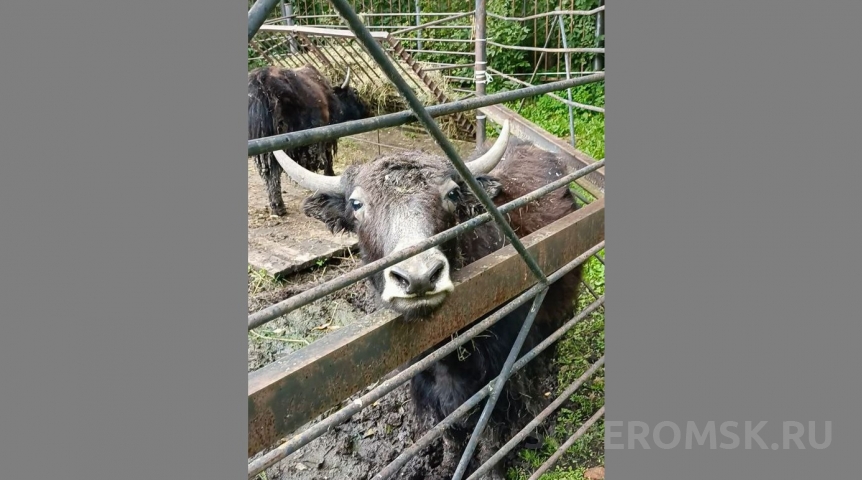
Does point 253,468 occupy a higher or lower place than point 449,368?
higher

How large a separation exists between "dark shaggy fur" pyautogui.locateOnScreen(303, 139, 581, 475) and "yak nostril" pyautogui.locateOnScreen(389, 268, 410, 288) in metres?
0.41

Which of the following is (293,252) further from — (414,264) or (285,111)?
(414,264)

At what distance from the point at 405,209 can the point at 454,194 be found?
15.8 inches

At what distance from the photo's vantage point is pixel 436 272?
2.05 m

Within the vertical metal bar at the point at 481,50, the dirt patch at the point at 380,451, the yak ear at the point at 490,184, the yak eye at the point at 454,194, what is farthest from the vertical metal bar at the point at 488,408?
the vertical metal bar at the point at 481,50

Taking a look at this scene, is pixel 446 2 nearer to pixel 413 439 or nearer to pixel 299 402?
pixel 413 439

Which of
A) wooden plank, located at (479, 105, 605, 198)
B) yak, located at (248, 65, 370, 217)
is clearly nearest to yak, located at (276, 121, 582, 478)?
wooden plank, located at (479, 105, 605, 198)

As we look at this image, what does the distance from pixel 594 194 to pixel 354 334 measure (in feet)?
10.1

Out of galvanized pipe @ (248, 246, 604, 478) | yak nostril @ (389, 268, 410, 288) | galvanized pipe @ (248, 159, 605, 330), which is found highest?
galvanized pipe @ (248, 159, 605, 330)

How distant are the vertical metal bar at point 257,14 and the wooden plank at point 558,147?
9.16ft

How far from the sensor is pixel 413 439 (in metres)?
3.99

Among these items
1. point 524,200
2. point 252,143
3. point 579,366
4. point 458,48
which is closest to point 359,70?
point 458,48

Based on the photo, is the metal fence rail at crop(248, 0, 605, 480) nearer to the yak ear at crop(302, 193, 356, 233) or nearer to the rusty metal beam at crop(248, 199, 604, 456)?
the rusty metal beam at crop(248, 199, 604, 456)

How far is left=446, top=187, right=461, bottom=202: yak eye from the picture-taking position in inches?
114
